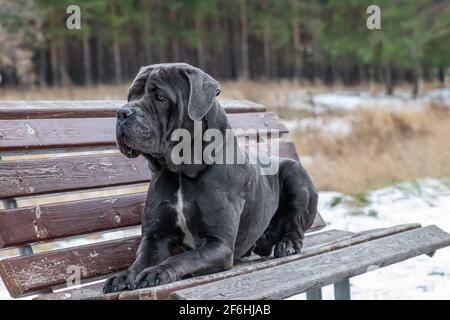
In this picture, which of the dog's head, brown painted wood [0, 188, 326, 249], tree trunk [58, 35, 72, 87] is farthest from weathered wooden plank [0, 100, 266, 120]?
tree trunk [58, 35, 72, 87]

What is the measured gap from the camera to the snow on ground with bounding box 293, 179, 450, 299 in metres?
4.63

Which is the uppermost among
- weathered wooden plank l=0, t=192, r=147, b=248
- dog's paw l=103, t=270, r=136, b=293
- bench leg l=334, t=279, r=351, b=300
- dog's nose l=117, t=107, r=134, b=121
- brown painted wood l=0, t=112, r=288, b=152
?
dog's nose l=117, t=107, r=134, b=121

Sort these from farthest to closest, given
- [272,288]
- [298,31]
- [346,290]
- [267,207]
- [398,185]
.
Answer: [298,31]
[398,185]
[346,290]
[267,207]
[272,288]

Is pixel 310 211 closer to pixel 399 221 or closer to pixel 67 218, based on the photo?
pixel 67 218

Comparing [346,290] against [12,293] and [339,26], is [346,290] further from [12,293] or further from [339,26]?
[339,26]

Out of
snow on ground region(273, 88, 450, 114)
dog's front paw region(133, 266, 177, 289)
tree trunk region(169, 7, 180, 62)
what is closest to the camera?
dog's front paw region(133, 266, 177, 289)

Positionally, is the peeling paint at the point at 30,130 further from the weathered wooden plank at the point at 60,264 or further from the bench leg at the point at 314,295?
the bench leg at the point at 314,295

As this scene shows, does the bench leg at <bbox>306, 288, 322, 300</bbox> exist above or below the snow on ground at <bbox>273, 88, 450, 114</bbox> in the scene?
above

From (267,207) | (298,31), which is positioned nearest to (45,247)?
(267,207)

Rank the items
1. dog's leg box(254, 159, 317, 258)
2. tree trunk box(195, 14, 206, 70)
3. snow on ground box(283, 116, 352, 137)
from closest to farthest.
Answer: dog's leg box(254, 159, 317, 258) < snow on ground box(283, 116, 352, 137) < tree trunk box(195, 14, 206, 70)

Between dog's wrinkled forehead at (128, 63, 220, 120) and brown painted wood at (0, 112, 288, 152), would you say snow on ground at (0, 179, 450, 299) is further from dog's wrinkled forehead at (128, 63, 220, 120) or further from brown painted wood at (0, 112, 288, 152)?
dog's wrinkled forehead at (128, 63, 220, 120)

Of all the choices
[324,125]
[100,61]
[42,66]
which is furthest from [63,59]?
[324,125]
